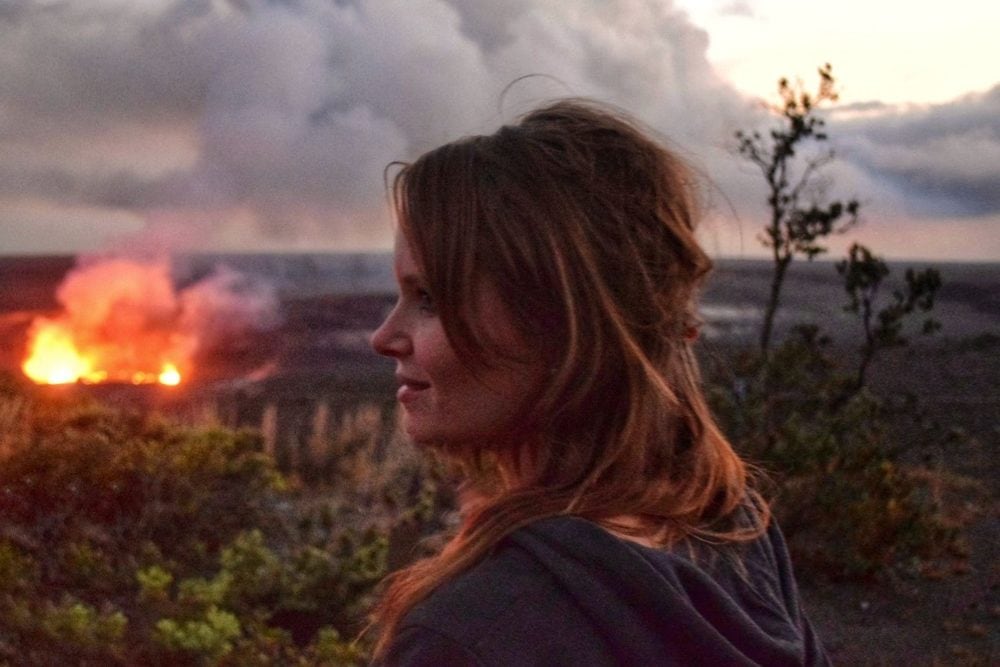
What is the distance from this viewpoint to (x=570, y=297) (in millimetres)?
1253

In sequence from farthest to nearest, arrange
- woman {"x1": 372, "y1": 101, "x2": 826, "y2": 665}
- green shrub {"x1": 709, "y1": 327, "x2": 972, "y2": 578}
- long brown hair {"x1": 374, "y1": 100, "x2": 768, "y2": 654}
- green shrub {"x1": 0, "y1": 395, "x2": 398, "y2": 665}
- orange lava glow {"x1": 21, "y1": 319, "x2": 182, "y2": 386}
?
orange lava glow {"x1": 21, "y1": 319, "x2": 182, "y2": 386}
green shrub {"x1": 709, "y1": 327, "x2": 972, "y2": 578}
green shrub {"x1": 0, "y1": 395, "x2": 398, "y2": 665}
long brown hair {"x1": 374, "y1": 100, "x2": 768, "y2": 654}
woman {"x1": 372, "y1": 101, "x2": 826, "y2": 665}

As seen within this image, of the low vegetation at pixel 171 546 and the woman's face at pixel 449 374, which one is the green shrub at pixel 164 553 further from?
the woman's face at pixel 449 374

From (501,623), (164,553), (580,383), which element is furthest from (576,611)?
(164,553)

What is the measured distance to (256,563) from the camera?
517 centimetres

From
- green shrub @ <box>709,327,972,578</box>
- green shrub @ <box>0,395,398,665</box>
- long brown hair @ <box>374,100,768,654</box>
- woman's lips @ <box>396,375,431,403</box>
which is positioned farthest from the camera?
green shrub @ <box>709,327,972,578</box>

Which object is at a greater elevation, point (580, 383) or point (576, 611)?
point (580, 383)

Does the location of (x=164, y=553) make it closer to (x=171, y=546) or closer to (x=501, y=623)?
(x=171, y=546)

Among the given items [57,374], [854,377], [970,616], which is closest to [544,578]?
[970,616]

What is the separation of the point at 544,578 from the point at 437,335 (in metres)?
0.36

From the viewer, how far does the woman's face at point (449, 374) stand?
50.5 inches

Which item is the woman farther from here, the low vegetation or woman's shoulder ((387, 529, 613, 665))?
the low vegetation

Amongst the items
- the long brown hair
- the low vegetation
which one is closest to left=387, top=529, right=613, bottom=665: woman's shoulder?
the long brown hair

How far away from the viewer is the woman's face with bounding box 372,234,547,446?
1282mm

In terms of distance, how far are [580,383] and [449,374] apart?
153mm
